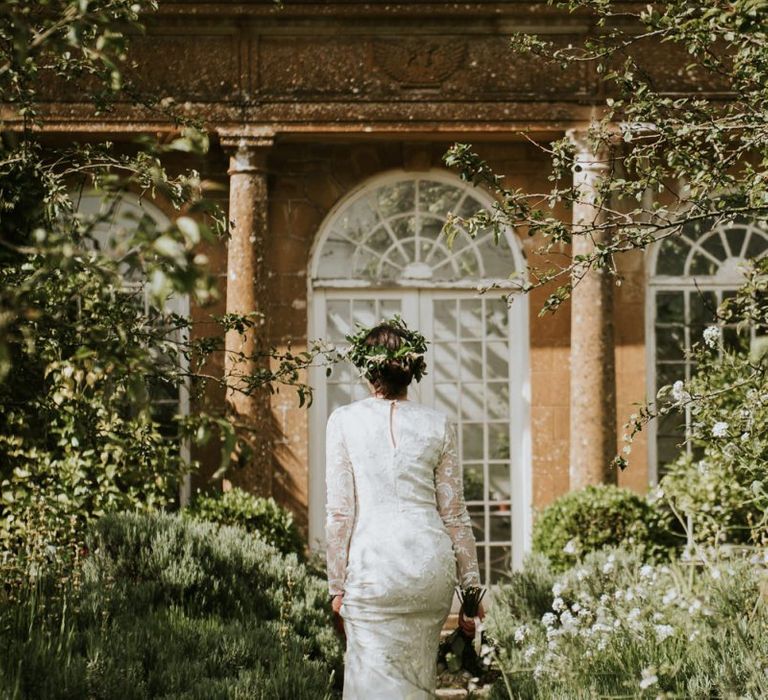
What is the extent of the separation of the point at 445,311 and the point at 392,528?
213 inches

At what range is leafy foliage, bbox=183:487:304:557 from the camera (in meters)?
7.77

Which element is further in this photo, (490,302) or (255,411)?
(490,302)

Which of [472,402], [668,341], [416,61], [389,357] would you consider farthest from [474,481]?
[389,357]

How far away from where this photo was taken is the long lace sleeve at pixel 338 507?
3.97 metres

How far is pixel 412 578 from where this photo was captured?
3.87m

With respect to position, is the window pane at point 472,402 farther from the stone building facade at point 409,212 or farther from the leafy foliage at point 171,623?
the leafy foliage at point 171,623

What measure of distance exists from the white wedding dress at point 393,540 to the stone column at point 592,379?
14.4ft

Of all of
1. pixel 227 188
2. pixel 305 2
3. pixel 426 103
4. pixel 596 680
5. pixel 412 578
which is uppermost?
pixel 305 2

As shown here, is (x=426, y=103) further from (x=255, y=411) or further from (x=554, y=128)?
(x=255, y=411)

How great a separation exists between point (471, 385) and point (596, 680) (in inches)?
195

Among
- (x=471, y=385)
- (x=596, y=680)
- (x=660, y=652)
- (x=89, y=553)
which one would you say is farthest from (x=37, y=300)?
(x=471, y=385)

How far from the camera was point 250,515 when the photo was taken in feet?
25.5

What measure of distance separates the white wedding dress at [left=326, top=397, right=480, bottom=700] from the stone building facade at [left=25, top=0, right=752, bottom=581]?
420 centimetres

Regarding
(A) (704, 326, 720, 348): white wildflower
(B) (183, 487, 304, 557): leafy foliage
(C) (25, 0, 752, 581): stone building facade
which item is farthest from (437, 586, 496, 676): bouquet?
(C) (25, 0, 752, 581): stone building facade
